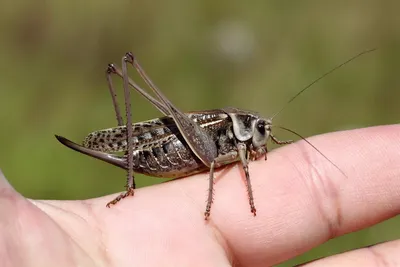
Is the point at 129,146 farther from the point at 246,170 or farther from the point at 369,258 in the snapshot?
the point at 369,258

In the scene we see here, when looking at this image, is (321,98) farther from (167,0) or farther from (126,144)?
(126,144)

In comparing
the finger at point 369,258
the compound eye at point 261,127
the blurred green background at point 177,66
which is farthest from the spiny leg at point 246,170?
the blurred green background at point 177,66

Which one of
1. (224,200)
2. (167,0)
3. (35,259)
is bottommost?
(224,200)

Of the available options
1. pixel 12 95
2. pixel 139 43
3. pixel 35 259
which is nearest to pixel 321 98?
pixel 139 43

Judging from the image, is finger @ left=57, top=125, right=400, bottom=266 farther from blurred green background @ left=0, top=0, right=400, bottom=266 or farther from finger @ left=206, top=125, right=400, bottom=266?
blurred green background @ left=0, top=0, right=400, bottom=266

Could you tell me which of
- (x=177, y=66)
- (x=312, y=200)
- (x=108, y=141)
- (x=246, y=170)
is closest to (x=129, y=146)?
(x=108, y=141)

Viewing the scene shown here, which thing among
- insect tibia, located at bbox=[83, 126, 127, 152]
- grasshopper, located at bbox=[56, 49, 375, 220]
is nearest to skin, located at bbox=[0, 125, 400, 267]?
grasshopper, located at bbox=[56, 49, 375, 220]

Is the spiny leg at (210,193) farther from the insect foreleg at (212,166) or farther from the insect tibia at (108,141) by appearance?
the insect tibia at (108,141)
